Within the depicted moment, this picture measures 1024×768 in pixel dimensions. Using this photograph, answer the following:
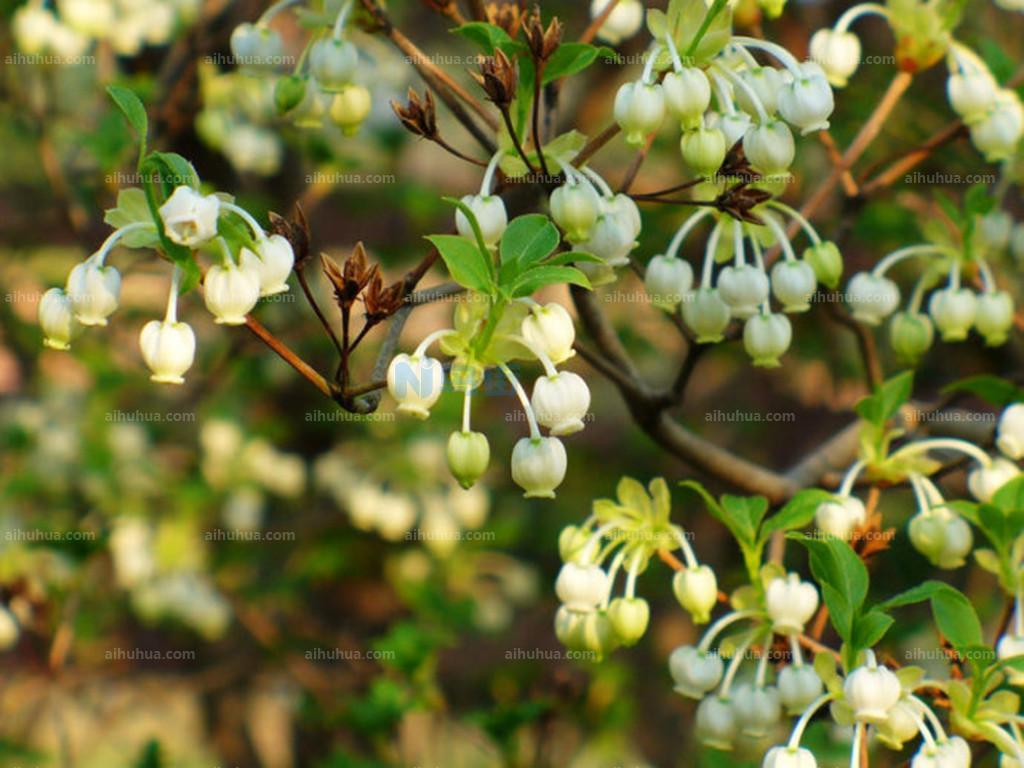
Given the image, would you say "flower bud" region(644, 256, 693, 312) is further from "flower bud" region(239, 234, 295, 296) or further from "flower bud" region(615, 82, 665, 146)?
"flower bud" region(239, 234, 295, 296)

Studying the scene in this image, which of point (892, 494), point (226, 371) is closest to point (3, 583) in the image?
point (226, 371)

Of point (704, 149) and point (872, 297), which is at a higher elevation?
point (704, 149)

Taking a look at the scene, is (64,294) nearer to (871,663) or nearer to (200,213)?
(200,213)

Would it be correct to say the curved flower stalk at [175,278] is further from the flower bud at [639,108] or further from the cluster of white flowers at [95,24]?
the cluster of white flowers at [95,24]

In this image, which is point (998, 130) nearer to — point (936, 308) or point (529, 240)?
point (936, 308)

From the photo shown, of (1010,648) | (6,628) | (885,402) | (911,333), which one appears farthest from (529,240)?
(6,628)
